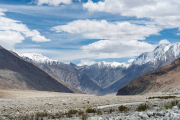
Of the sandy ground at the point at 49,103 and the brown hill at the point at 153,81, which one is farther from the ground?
the brown hill at the point at 153,81

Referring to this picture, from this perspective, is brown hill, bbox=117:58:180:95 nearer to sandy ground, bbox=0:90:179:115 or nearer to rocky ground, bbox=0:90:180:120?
sandy ground, bbox=0:90:179:115

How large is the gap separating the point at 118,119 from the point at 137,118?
4.81 ft

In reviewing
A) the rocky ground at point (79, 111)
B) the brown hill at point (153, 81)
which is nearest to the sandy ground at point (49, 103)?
the rocky ground at point (79, 111)

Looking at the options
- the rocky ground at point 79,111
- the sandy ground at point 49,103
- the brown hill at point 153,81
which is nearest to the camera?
the rocky ground at point 79,111

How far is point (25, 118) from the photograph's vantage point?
2286cm

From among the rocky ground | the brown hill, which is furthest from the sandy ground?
the brown hill

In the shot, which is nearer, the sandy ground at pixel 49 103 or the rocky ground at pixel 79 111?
the rocky ground at pixel 79 111

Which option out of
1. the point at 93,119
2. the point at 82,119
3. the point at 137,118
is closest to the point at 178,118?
the point at 137,118

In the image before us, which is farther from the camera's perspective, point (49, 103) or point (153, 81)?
point (153, 81)

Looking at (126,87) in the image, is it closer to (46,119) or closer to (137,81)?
(137,81)

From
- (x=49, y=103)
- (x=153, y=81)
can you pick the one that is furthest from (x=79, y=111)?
(x=153, y=81)

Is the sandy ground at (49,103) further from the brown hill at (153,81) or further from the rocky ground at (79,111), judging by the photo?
the brown hill at (153,81)

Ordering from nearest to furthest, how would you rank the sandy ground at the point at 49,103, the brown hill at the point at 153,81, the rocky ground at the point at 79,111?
1. the rocky ground at the point at 79,111
2. the sandy ground at the point at 49,103
3. the brown hill at the point at 153,81

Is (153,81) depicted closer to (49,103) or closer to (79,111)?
(49,103)
